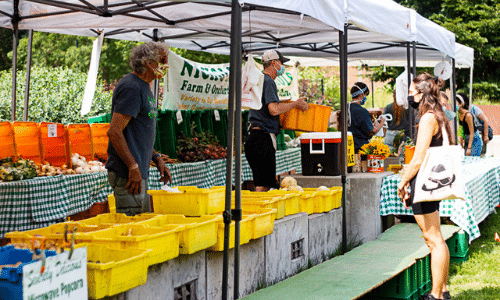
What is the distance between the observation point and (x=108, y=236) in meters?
3.26

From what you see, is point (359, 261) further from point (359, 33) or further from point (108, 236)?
point (359, 33)

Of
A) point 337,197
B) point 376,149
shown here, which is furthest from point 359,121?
point 337,197

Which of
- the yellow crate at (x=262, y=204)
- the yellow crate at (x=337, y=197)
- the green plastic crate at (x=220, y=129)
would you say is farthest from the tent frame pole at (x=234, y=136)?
the green plastic crate at (x=220, y=129)

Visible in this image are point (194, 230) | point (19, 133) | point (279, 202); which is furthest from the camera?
point (19, 133)

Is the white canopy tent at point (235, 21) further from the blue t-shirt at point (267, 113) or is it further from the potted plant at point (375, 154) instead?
the potted plant at point (375, 154)

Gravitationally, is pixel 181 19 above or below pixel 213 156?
above

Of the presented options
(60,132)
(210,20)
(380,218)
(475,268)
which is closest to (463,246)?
(475,268)

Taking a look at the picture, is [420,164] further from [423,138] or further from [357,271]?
[357,271]

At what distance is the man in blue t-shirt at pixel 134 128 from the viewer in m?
3.83

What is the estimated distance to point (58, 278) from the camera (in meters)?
2.38

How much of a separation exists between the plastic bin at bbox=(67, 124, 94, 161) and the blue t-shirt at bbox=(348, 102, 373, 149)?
10.4 feet

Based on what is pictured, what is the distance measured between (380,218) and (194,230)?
139 inches

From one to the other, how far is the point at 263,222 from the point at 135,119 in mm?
1203

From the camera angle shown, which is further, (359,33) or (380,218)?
(359,33)
